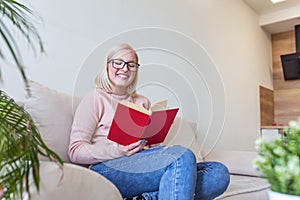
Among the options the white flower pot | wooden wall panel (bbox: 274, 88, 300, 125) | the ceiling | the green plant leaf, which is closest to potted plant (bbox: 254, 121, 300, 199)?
the white flower pot

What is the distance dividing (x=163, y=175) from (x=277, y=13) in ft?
11.3

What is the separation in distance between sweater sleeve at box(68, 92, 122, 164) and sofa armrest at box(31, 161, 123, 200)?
0.32 m

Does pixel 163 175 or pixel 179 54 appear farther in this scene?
pixel 179 54

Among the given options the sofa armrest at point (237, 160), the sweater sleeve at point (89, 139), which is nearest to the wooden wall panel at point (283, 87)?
the sofa armrest at point (237, 160)

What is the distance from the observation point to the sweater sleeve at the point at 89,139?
1217mm

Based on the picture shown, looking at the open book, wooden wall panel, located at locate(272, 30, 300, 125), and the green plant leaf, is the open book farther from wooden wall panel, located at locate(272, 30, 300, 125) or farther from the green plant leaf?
wooden wall panel, located at locate(272, 30, 300, 125)

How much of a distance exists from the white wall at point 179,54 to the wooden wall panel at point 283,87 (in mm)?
139

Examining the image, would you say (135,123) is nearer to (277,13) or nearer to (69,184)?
(69,184)

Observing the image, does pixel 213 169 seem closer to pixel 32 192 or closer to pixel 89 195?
pixel 89 195

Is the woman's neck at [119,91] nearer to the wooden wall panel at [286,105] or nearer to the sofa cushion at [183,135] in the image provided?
the sofa cushion at [183,135]

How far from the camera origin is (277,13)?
3.89 m

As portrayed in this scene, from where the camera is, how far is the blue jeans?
3.64 feet

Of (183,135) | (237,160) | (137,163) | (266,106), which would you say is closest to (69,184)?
(137,163)

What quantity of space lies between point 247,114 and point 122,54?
7.96 ft
